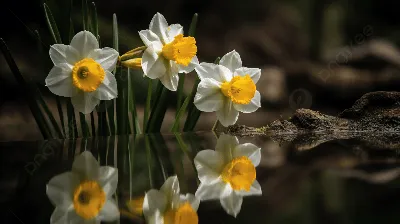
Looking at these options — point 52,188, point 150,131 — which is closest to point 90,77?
point 150,131

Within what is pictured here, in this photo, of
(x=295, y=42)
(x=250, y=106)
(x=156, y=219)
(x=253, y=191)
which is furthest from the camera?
(x=295, y=42)

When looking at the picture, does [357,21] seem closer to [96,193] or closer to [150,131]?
[150,131]

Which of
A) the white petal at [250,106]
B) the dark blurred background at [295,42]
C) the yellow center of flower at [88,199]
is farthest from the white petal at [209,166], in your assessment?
the dark blurred background at [295,42]

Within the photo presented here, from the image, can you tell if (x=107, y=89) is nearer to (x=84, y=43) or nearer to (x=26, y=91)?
(x=84, y=43)

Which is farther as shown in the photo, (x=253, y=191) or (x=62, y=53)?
(x=62, y=53)

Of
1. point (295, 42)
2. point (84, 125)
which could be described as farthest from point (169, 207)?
point (295, 42)

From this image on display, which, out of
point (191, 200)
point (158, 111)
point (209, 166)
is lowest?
point (158, 111)

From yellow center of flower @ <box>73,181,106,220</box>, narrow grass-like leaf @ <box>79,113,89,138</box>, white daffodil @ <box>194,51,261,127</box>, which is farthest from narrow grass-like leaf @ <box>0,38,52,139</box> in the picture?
yellow center of flower @ <box>73,181,106,220</box>

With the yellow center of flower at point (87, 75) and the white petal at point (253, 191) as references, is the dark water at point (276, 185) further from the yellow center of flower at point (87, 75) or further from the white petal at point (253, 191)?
the yellow center of flower at point (87, 75)
